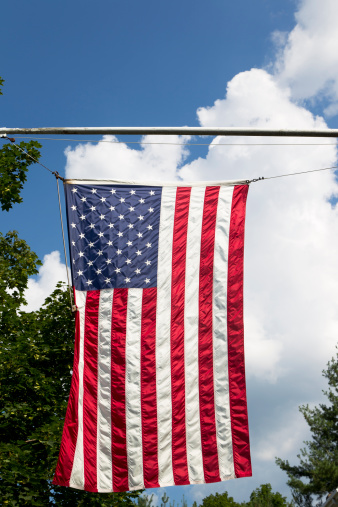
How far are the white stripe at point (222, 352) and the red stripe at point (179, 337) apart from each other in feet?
1.52

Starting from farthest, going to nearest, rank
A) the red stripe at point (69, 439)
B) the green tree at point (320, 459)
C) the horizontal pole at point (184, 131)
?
the green tree at point (320, 459), the red stripe at point (69, 439), the horizontal pole at point (184, 131)

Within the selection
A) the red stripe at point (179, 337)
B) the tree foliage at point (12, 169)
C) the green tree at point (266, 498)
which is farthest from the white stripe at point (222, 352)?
the green tree at point (266, 498)

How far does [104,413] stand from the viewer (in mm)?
7512

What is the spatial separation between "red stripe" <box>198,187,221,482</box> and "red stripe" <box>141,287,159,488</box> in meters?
0.65

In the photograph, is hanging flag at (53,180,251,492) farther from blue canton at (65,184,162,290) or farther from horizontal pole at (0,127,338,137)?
horizontal pole at (0,127,338,137)

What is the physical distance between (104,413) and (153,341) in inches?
46.1

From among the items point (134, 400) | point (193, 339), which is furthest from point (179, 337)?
point (134, 400)

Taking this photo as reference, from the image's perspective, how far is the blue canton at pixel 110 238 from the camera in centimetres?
793

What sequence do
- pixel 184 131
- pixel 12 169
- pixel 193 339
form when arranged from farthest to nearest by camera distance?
1. pixel 12 169
2. pixel 193 339
3. pixel 184 131

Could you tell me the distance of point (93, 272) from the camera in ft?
26.1

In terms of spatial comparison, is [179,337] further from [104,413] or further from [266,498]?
[266,498]

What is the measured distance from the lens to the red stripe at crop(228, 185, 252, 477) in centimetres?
755

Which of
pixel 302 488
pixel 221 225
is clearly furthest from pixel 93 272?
pixel 302 488

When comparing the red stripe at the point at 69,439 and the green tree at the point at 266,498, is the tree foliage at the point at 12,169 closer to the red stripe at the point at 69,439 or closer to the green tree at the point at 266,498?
the red stripe at the point at 69,439
